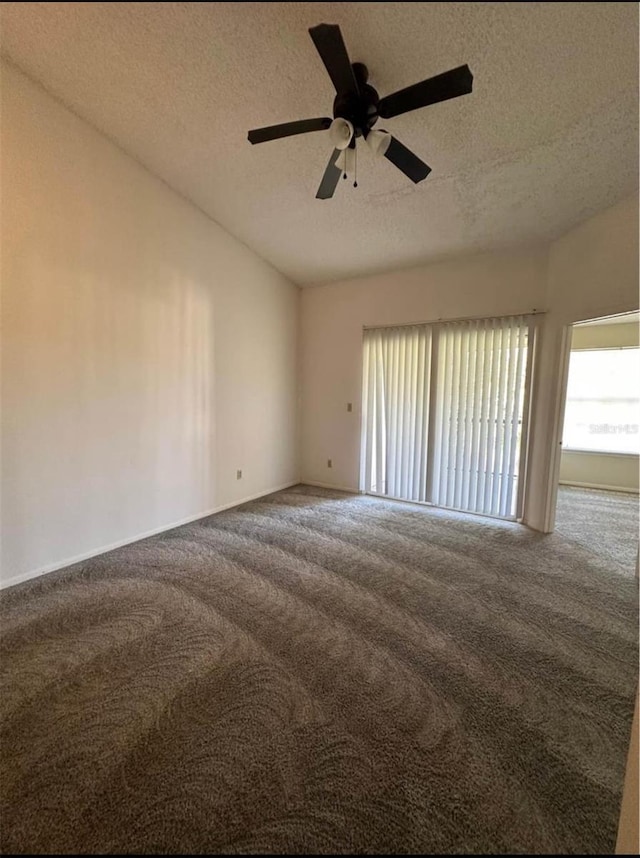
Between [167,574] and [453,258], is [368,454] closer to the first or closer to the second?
[453,258]

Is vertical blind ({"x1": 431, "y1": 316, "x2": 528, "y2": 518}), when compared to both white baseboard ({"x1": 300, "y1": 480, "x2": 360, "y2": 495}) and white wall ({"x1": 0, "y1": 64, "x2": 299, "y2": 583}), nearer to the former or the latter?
white baseboard ({"x1": 300, "y1": 480, "x2": 360, "y2": 495})

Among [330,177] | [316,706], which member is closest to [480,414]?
[330,177]

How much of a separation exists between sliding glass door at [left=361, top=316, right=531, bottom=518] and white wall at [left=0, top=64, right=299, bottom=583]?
1734 millimetres

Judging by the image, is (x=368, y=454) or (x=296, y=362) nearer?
(x=368, y=454)

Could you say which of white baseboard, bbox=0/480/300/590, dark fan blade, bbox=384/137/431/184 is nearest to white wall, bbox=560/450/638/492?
dark fan blade, bbox=384/137/431/184

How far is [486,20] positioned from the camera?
1.71m

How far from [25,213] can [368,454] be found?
3.96 metres

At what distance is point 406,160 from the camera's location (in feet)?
6.65

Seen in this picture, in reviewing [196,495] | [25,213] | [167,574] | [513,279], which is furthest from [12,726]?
[513,279]

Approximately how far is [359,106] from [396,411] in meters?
3.12

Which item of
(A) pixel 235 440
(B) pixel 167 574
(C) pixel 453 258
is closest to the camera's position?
(B) pixel 167 574

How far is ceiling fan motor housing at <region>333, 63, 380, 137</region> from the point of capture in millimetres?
1829

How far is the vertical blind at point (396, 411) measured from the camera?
14.2 ft

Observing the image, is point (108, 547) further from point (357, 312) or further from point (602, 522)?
point (602, 522)
